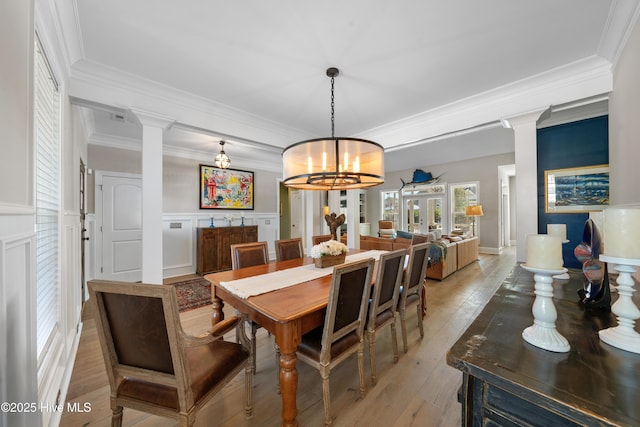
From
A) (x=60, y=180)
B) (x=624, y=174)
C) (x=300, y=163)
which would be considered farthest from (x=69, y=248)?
(x=624, y=174)

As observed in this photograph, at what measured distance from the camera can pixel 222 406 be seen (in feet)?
5.14

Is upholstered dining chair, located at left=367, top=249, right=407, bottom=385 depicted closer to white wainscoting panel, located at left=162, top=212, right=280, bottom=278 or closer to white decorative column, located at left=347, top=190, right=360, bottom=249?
white decorative column, located at left=347, top=190, right=360, bottom=249

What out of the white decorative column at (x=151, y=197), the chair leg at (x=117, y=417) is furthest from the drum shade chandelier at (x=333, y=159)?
the chair leg at (x=117, y=417)

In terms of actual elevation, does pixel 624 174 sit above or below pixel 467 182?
below

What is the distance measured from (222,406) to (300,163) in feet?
6.00

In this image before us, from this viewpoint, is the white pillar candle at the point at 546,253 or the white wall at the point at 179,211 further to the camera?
the white wall at the point at 179,211

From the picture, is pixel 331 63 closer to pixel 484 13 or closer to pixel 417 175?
pixel 484 13

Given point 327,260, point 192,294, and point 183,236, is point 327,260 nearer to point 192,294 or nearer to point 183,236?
point 192,294

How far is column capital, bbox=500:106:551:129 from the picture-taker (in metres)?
2.50

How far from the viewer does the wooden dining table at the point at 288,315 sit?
51.2 inches

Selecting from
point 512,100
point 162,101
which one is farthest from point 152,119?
point 512,100

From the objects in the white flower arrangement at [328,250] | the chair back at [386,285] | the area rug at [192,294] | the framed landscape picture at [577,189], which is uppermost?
the framed landscape picture at [577,189]

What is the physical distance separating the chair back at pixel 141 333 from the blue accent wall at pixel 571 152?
156 inches

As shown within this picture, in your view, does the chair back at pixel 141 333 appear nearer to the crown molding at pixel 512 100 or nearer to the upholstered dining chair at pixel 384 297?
the upholstered dining chair at pixel 384 297
